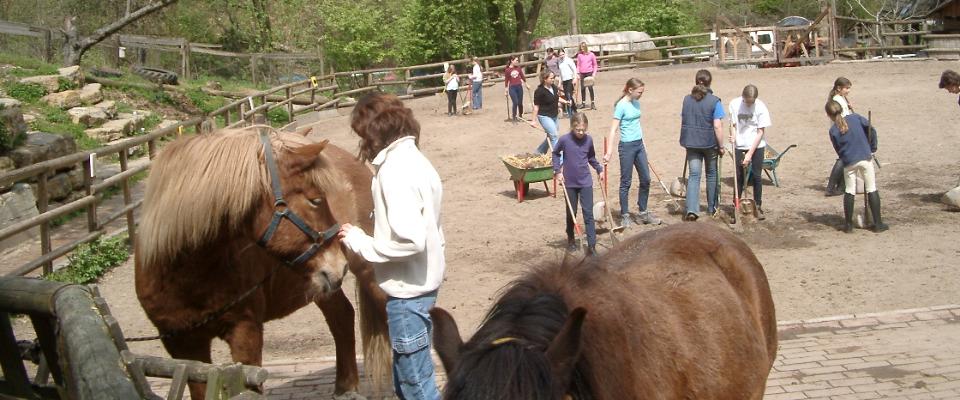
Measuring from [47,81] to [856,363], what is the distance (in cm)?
1696

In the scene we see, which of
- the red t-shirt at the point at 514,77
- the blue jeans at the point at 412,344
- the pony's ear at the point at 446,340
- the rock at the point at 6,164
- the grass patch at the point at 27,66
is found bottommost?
the blue jeans at the point at 412,344

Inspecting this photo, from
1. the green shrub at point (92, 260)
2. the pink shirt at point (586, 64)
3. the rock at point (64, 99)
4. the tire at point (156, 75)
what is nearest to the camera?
the green shrub at point (92, 260)

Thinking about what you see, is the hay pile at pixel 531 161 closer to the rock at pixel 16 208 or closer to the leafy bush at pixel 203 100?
the rock at pixel 16 208

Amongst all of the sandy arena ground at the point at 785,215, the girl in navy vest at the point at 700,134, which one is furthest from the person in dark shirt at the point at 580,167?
the girl in navy vest at the point at 700,134

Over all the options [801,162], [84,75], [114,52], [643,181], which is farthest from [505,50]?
[643,181]

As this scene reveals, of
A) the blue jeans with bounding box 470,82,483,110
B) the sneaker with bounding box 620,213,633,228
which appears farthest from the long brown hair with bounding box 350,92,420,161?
the blue jeans with bounding box 470,82,483,110

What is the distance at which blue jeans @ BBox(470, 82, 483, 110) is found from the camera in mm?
24375

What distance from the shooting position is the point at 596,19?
54.2m

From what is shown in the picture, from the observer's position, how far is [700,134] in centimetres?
1064

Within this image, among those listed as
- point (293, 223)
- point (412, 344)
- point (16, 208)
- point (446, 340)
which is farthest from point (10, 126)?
point (446, 340)

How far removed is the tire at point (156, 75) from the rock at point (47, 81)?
415cm

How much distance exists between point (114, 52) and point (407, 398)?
2600 centimetres

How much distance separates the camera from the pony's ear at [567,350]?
2.25 meters

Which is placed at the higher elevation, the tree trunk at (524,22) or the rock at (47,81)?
the tree trunk at (524,22)
